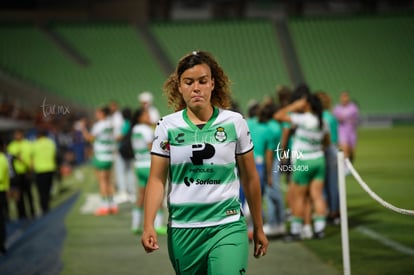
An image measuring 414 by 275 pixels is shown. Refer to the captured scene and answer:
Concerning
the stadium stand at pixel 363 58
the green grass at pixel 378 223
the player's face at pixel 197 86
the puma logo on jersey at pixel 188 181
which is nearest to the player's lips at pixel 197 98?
the player's face at pixel 197 86

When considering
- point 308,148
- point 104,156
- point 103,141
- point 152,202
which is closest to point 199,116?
point 152,202

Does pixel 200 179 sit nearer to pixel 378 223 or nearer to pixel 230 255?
pixel 230 255

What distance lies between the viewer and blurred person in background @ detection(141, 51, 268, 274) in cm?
420

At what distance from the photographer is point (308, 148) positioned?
9109mm

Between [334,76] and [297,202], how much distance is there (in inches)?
1431

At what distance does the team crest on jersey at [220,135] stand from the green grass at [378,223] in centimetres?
365

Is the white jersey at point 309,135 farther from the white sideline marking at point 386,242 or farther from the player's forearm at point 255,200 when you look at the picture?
the player's forearm at point 255,200

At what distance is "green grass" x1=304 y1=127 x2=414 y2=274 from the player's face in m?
3.79

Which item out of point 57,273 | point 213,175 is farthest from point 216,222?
point 57,273

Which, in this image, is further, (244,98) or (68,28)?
(68,28)

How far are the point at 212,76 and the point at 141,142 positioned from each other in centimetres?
633

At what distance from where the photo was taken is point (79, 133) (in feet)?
87.2

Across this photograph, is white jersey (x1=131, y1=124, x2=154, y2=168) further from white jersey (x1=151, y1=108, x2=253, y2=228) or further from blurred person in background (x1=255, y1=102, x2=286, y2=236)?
white jersey (x1=151, y1=108, x2=253, y2=228)

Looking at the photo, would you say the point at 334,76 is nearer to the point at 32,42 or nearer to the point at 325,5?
the point at 325,5
